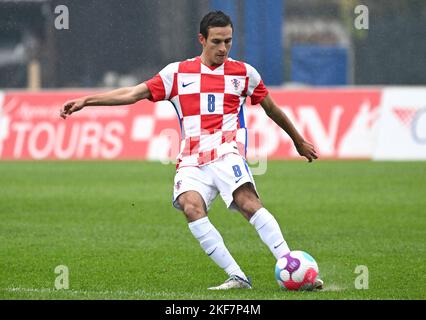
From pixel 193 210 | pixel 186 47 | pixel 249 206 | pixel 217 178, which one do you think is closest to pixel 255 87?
pixel 217 178

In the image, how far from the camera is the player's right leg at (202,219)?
315 inches

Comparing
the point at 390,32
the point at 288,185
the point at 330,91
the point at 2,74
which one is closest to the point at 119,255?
the point at 288,185

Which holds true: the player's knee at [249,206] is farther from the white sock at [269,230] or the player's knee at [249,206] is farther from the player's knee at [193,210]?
the player's knee at [193,210]

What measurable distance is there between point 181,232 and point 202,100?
3965 millimetres

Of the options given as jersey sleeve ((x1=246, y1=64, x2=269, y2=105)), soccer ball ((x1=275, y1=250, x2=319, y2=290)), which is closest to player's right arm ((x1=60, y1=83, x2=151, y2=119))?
jersey sleeve ((x1=246, y1=64, x2=269, y2=105))

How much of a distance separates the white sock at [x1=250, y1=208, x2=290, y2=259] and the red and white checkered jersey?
0.54 m

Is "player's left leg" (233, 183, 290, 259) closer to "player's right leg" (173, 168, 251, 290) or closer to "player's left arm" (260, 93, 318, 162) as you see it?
"player's right leg" (173, 168, 251, 290)

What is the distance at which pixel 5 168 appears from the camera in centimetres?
1961

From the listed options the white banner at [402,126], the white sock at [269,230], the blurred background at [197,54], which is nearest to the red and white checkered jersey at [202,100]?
the white sock at [269,230]

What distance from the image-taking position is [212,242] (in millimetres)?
8039

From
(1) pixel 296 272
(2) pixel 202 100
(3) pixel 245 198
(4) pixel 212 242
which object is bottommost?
(1) pixel 296 272

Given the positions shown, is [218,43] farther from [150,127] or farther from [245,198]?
[150,127]

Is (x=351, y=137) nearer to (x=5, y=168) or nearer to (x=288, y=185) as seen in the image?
(x=288, y=185)

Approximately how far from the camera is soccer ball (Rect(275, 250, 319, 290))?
25.8 feet
